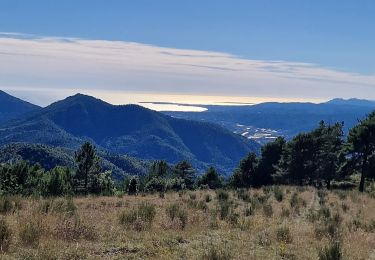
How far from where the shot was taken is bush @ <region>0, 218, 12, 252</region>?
840cm

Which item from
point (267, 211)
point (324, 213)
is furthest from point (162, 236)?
point (324, 213)

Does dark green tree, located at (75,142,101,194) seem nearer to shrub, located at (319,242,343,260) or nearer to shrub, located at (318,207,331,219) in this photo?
shrub, located at (318,207,331,219)

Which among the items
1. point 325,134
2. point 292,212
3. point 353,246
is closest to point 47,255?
point 353,246

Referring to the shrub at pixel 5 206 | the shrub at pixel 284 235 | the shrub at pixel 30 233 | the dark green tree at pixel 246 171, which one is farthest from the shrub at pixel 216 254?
the dark green tree at pixel 246 171

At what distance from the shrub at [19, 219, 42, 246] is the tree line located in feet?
76.6

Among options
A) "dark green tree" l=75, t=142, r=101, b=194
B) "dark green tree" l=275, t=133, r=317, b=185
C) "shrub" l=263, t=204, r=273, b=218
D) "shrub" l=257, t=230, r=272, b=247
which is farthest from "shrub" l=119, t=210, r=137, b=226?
"dark green tree" l=75, t=142, r=101, b=194

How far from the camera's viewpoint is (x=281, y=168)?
218 ft

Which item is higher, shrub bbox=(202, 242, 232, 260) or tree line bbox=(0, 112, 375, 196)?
shrub bbox=(202, 242, 232, 260)

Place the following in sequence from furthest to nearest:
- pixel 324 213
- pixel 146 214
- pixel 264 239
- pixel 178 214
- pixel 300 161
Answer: pixel 300 161 < pixel 324 213 < pixel 178 214 < pixel 146 214 < pixel 264 239

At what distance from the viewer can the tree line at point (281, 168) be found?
46.2 m

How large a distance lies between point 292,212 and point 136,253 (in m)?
11.3

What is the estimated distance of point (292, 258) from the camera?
32.5ft

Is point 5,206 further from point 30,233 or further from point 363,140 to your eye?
point 363,140

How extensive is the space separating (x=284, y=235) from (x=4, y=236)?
691cm
